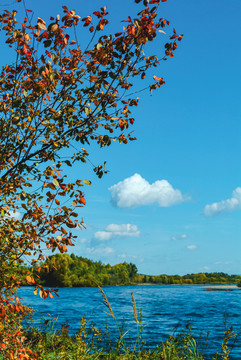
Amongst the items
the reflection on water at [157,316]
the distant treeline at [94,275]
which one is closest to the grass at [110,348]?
the reflection on water at [157,316]

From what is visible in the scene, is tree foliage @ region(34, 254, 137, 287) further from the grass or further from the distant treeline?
the grass

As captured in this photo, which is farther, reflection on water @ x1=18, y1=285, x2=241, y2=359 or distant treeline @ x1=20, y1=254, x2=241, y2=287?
distant treeline @ x1=20, y1=254, x2=241, y2=287

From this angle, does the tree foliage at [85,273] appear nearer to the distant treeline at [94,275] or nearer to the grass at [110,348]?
the distant treeline at [94,275]

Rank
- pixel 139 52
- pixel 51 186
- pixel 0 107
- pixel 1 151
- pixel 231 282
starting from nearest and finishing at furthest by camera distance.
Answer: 1. pixel 51 186
2. pixel 139 52
3. pixel 1 151
4. pixel 0 107
5. pixel 231 282

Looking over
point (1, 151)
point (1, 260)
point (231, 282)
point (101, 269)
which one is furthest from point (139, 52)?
point (231, 282)

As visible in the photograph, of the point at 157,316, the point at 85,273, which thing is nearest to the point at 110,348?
the point at 157,316

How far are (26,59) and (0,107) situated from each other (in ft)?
2.83

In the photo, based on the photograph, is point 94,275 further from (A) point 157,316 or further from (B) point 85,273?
(A) point 157,316

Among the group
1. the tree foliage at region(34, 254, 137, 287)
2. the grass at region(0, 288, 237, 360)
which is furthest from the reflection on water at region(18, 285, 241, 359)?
the tree foliage at region(34, 254, 137, 287)

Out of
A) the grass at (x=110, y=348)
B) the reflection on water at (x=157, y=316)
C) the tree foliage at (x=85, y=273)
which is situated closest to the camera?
the grass at (x=110, y=348)

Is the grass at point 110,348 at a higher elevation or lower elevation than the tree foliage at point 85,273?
higher

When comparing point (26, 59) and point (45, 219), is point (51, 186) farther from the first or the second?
point (26, 59)

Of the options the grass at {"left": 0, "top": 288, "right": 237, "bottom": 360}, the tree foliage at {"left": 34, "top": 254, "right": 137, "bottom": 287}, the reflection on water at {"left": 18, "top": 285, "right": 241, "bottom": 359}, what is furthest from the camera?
the tree foliage at {"left": 34, "top": 254, "right": 137, "bottom": 287}

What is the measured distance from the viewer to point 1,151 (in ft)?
15.2
